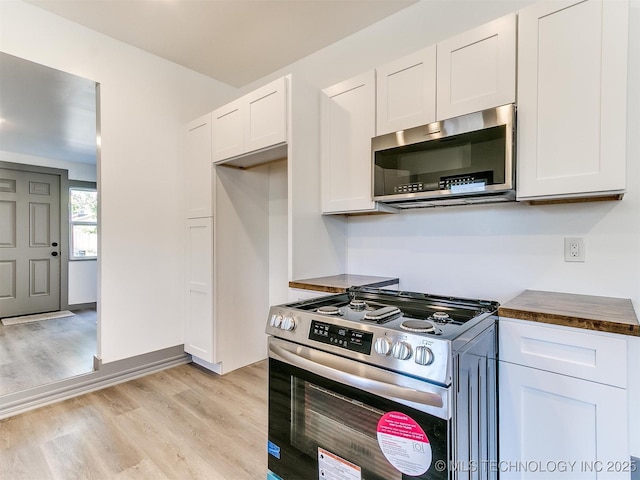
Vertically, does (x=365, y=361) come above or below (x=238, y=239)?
below

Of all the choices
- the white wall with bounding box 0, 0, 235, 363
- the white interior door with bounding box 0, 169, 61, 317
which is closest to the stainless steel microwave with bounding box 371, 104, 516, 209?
the white wall with bounding box 0, 0, 235, 363

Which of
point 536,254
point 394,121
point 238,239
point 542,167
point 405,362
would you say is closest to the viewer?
point 405,362

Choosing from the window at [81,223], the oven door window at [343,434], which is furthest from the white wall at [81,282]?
the oven door window at [343,434]

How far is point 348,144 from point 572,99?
119cm

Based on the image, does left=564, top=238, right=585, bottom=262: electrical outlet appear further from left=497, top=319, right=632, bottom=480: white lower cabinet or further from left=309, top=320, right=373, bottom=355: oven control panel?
left=309, top=320, right=373, bottom=355: oven control panel

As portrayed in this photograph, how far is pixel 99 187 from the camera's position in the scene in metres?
2.72

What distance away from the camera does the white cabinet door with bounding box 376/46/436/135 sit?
Answer: 1.79 metres

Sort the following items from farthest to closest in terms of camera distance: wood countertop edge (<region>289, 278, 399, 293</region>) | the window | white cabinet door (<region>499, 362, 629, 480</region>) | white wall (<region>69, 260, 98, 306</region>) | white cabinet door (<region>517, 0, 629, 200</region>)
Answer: the window
white wall (<region>69, 260, 98, 306</region>)
wood countertop edge (<region>289, 278, 399, 293</region>)
white cabinet door (<region>517, 0, 629, 200</region>)
white cabinet door (<region>499, 362, 629, 480</region>)

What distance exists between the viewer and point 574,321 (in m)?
1.16

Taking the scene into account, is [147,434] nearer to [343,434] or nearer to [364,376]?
[343,434]

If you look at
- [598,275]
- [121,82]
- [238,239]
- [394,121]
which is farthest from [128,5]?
[598,275]

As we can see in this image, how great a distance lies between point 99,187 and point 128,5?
1399 mm

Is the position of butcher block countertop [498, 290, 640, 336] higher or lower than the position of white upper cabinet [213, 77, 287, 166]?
lower

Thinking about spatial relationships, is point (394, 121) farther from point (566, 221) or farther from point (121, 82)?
point (121, 82)
